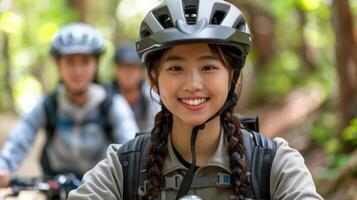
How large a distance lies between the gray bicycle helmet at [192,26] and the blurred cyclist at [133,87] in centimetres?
465

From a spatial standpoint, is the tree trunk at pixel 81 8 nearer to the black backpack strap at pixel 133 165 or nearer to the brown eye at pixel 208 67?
the black backpack strap at pixel 133 165

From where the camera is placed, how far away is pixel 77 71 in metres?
6.13

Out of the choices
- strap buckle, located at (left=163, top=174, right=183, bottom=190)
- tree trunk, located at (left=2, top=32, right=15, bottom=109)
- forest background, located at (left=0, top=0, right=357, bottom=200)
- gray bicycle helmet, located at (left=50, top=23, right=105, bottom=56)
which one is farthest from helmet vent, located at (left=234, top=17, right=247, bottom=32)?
tree trunk, located at (left=2, top=32, right=15, bottom=109)

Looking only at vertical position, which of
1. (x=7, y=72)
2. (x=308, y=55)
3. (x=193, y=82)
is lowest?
(x=7, y=72)

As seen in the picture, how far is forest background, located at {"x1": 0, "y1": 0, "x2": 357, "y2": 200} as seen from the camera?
8.05 metres

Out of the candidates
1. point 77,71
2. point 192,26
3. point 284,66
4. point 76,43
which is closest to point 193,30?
point 192,26

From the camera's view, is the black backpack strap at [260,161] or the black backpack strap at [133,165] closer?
the black backpack strap at [260,161]

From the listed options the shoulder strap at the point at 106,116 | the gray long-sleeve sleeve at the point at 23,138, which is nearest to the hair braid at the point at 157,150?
the shoulder strap at the point at 106,116

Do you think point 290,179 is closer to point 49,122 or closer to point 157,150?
point 157,150

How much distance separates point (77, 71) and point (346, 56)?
3.57 metres

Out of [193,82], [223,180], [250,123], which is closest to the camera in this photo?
[193,82]

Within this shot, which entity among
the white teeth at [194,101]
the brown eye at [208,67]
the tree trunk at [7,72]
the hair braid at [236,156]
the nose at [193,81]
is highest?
the brown eye at [208,67]

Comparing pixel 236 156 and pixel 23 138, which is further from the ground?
pixel 236 156

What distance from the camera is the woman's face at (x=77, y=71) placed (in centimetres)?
609
